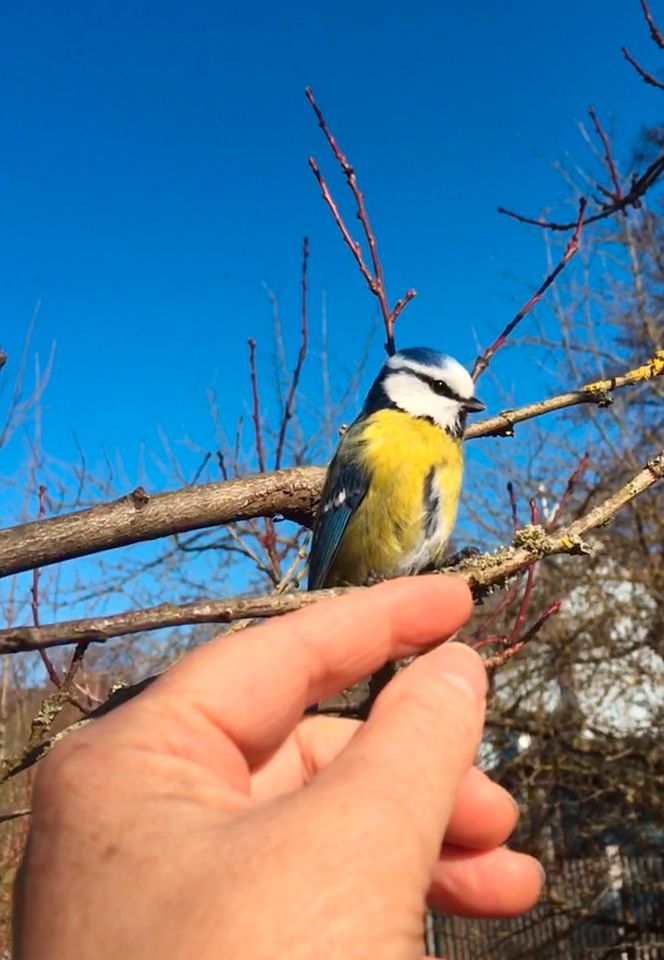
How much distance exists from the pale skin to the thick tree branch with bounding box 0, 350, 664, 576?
0.82 metres

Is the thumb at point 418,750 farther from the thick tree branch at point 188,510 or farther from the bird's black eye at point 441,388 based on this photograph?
the bird's black eye at point 441,388

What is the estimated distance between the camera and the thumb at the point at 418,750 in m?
1.04

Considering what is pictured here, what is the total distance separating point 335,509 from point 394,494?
0.20 metres

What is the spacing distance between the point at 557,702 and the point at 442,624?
7.85 m

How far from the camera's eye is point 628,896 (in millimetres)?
8516

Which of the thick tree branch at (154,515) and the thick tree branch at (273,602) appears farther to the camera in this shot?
the thick tree branch at (154,515)

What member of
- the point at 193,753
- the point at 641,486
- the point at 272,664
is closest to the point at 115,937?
the point at 193,753

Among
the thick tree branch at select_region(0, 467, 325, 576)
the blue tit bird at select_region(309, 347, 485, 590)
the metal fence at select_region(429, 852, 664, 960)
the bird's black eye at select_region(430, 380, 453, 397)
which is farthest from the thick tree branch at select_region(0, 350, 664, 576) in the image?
the metal fence at select_region(429, 852, 664, 960)

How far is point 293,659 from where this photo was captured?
1.33m

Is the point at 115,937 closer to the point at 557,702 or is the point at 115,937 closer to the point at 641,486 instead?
the point at 641,486

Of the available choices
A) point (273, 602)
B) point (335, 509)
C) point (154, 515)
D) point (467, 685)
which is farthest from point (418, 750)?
point (335, 509)

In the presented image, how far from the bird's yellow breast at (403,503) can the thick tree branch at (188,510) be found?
0.16 meters

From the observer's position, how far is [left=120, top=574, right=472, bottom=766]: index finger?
1.17m

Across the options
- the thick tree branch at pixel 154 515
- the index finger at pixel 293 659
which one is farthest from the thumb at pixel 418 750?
the thick tree branch at pixel 154 515
